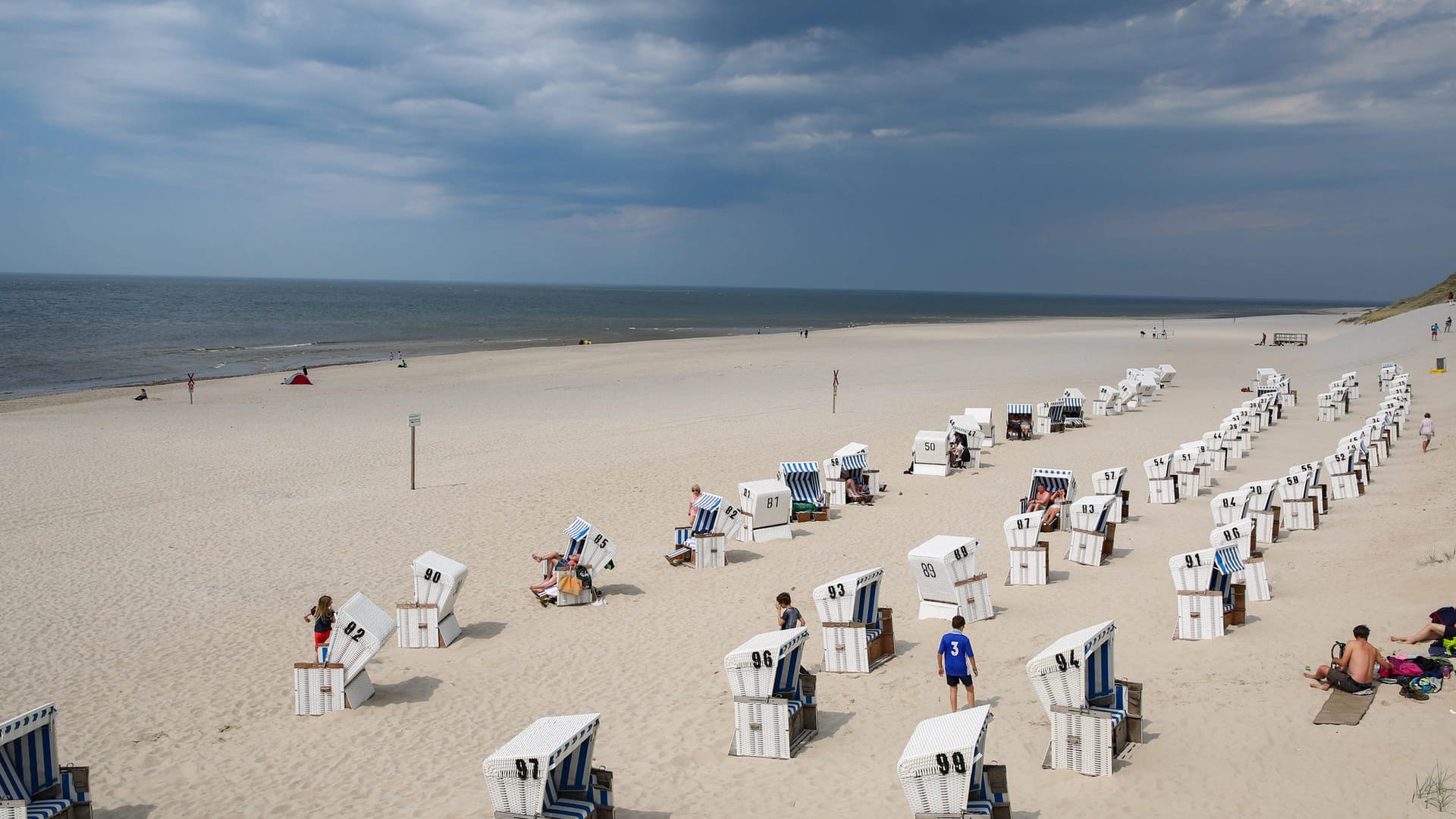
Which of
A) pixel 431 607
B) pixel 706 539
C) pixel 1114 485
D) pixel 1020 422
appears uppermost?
pixel 1020 422

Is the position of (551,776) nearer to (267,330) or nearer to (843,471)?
(843,471)

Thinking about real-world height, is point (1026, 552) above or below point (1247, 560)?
below

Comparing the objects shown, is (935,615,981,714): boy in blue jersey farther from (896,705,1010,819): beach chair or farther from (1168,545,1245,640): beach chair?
(1168,545,1245,640): beach chair

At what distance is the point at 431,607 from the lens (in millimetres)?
11469

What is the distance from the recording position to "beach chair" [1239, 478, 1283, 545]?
14086 millimetres

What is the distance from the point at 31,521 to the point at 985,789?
59.1 ft

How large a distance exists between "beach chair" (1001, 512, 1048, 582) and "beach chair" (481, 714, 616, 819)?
306 inches

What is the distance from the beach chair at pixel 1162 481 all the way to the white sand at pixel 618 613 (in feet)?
1.05

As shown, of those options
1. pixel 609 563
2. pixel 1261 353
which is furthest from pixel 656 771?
pixel 1261 353

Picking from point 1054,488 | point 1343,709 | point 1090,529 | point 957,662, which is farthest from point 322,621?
point 1054,488

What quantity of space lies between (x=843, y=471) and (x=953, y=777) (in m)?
12.7

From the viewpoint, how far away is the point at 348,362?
53406 mm

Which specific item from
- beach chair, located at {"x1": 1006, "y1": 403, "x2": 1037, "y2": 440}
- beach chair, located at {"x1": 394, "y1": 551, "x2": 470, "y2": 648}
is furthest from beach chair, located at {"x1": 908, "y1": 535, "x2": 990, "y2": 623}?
beach chair, located at {"x1": 1006, "y1": 403, "x2": 1037, "y2": 440}

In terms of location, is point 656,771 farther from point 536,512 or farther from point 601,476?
point 601,476
